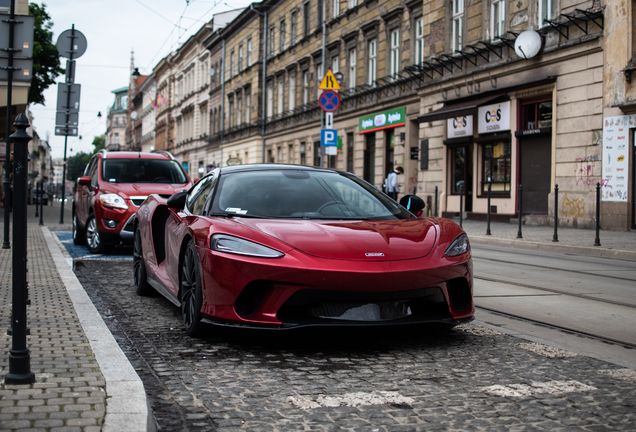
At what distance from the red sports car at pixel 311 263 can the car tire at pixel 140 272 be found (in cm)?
154

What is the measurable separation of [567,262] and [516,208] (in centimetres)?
1090

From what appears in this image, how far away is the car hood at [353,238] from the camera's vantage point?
14.6 feet

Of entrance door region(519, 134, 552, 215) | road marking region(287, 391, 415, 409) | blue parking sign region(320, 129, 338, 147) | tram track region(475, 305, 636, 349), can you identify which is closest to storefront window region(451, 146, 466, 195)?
entrance door region(519, 134, 552, 215)

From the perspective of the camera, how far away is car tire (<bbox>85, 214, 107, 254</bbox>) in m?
11.5

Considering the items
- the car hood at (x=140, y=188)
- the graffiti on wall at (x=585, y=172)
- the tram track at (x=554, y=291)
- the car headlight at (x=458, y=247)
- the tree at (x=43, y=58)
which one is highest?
the tree at (x=43, y=58)

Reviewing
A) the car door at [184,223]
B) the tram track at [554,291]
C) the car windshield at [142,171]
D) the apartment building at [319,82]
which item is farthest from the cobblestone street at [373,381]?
the apartment building at [319,82]

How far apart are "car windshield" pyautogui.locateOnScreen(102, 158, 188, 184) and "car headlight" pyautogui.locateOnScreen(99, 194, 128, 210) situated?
784 millimetres

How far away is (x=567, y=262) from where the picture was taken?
37.5 feet

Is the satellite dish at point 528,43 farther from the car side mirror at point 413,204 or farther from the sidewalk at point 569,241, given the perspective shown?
the car side mirror at point 413,204

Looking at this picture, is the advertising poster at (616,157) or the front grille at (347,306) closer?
the front grille at (347,306)

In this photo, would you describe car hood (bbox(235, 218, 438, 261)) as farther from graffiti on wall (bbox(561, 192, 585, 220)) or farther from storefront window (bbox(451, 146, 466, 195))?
storefront window (bbox(451, 146, 466, 195))

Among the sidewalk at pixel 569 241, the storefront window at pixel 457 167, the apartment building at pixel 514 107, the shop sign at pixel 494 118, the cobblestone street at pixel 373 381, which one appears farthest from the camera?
the storefront window at pixel 457 167

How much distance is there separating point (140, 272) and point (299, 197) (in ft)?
8.15

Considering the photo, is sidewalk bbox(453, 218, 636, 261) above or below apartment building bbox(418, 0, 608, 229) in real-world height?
below
